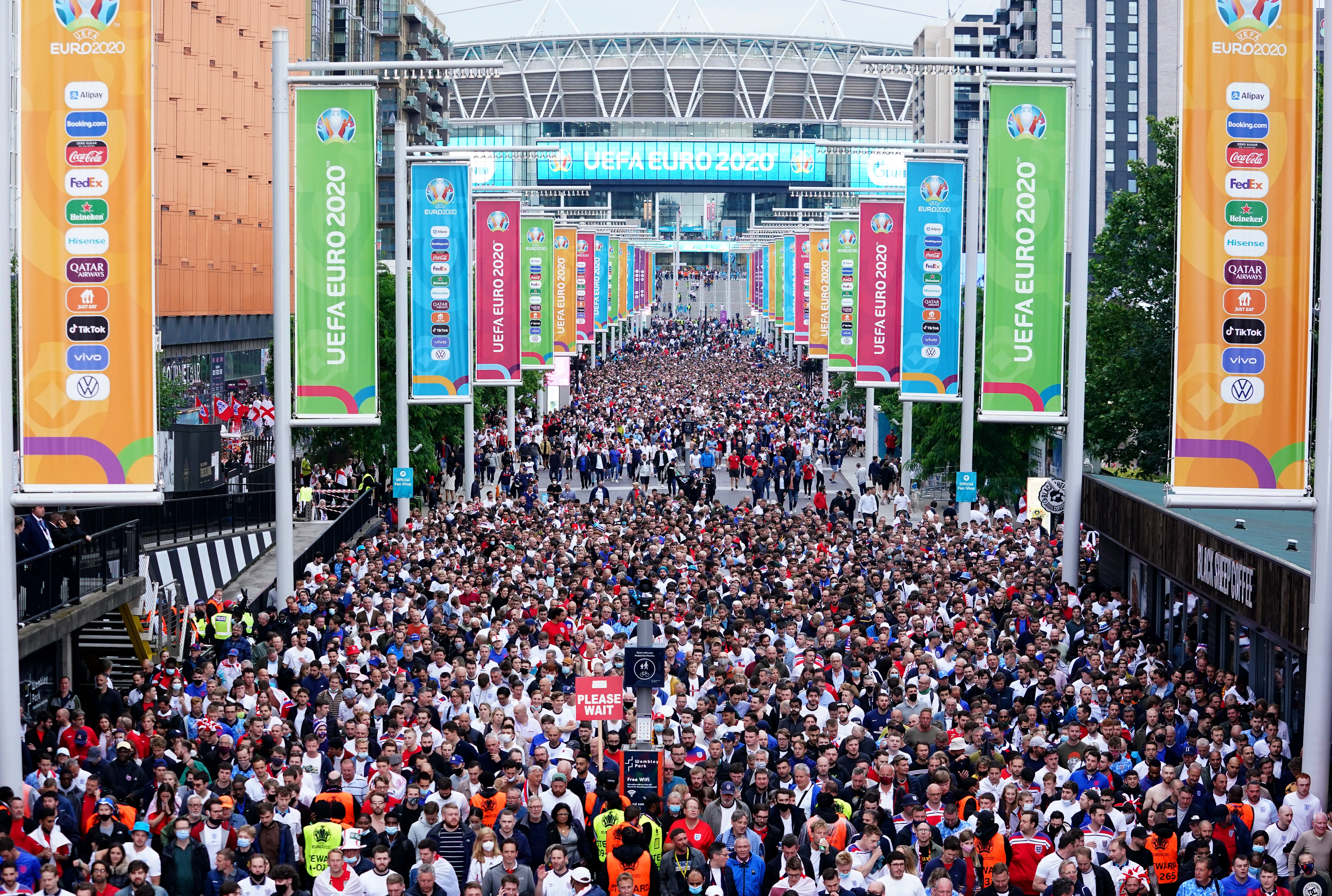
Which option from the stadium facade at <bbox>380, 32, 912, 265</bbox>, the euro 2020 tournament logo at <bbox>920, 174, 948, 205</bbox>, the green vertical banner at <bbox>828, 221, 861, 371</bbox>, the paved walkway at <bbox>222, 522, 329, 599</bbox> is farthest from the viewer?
the stadium facade at <bbox>380, 32, 912, 265</bbox>

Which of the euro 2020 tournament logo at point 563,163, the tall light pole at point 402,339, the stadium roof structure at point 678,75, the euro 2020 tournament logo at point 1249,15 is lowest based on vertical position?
the tall light pole at point 402,339

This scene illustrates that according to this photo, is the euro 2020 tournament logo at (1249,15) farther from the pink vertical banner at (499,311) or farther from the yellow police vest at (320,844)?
the pink vertical banner at (499,311)

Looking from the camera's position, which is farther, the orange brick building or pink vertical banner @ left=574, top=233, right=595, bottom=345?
the orange brick building

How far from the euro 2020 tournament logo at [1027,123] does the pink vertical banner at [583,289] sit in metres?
32.6

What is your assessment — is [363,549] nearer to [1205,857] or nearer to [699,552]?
[699,552]

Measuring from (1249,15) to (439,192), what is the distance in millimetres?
18413

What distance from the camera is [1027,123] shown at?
24.7m

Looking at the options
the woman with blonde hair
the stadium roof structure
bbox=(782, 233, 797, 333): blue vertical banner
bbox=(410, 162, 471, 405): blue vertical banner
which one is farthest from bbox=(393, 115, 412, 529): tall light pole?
the stadium roof structure

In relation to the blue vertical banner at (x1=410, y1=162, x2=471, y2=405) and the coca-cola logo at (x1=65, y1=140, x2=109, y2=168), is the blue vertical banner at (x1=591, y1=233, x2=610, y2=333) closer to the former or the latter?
the blue vertical banner at (x1=410, y1=162, x2=471, y2=405)

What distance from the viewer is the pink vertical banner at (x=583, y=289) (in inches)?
2323

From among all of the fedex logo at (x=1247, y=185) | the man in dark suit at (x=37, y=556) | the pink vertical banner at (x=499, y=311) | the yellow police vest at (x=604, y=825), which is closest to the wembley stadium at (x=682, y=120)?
the pink vertical banner at (x=499, y=311)

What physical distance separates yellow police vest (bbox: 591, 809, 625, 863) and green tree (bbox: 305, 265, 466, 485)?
27250mm

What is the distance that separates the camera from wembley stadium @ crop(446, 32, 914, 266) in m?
177

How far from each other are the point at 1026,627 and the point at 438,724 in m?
8.03
